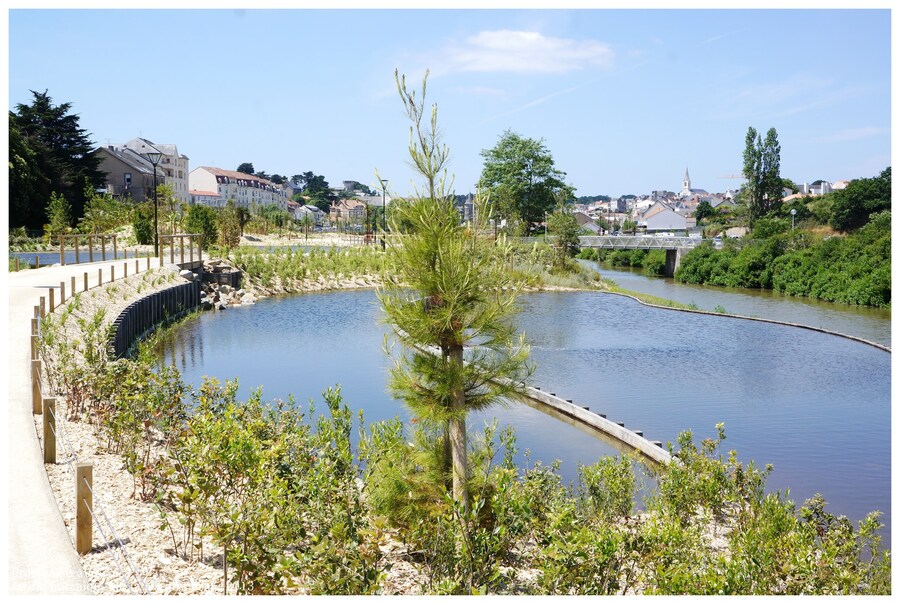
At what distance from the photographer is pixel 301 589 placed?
7051mm

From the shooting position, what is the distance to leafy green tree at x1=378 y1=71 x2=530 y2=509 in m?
8.74

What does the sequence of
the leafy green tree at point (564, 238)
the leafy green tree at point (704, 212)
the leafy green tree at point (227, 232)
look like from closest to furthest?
the leafy green tree at point (564, 238) → the leafy green tree at point (227, 232) → the leafy green tree at point (704, 212)

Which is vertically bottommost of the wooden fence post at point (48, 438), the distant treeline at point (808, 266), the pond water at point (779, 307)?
the pond water at point (779, 307)

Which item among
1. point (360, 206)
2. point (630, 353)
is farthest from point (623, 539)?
point (360, 206)

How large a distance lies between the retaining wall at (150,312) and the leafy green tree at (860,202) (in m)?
57.3

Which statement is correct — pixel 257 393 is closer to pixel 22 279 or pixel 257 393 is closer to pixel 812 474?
pixel 812 474

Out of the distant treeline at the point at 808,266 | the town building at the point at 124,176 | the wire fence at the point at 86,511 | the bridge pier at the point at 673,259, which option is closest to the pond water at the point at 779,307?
the distant treeline at the point at 808,266

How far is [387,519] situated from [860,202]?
2798 inches

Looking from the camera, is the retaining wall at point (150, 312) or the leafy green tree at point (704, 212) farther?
the leafy green tree at point (704, 212)

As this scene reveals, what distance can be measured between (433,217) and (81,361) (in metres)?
9.49

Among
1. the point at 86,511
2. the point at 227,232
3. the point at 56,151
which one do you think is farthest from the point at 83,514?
the point at 56,151

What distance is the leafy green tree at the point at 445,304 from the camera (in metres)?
8.74

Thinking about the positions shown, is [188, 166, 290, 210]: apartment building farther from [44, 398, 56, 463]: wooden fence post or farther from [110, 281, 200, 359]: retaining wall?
[44, 398, 56, 463]: wooden fence post

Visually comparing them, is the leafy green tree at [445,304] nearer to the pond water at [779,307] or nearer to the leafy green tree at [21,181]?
the pond water at [779,307]
